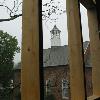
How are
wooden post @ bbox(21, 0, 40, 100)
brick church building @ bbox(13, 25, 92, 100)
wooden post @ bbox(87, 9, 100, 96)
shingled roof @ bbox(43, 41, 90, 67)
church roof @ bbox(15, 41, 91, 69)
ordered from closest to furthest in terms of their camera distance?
wooden post @ bbox(21, 0, 40, 100) → wooden post @ bbox(87, 9, 100, 96) → brick church building @ bbox(13, 25, 92, 100) → church roof @ bbox(15, 41, 91, 69) → shingled roof @ bbox(43, 41, 90, 67)

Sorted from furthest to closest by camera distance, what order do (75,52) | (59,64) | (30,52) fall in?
(59,64)
(75,52)
(30,52)

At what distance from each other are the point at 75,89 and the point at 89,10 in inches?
59.4

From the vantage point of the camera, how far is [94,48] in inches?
143

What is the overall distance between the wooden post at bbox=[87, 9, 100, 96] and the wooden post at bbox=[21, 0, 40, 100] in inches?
72.8

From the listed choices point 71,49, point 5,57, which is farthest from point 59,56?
point 71,49

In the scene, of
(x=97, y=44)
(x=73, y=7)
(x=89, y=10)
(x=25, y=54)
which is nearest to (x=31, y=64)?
(x=25, y=54)

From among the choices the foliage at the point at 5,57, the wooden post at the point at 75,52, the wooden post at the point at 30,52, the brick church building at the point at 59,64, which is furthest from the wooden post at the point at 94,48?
the brick church building at the point at 59,64

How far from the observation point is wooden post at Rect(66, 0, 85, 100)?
2.65m

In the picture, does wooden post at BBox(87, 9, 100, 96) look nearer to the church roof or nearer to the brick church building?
the brick church building

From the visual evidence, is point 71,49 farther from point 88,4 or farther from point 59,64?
point 59,64

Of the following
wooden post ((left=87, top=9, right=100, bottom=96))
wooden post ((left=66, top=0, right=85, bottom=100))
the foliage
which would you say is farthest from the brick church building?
wooden post ((left=66, top=0, right=85, bottom=100))

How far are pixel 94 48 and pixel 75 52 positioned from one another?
0.97 meters

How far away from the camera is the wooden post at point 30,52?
1.72 metres

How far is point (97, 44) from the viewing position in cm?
362
